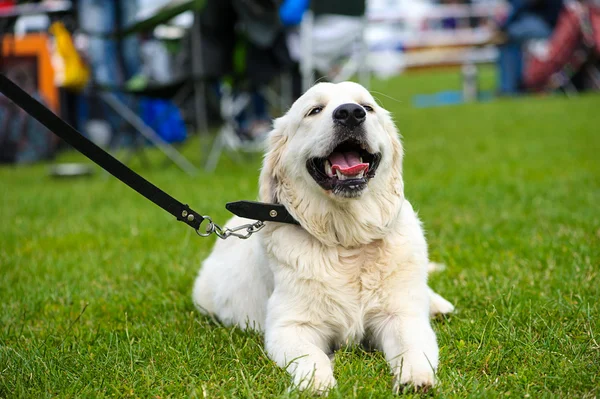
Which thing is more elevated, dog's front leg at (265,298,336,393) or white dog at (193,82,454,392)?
white dog at (193,82,454,392)

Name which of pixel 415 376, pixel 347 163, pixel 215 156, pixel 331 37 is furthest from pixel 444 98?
pixel 415 376

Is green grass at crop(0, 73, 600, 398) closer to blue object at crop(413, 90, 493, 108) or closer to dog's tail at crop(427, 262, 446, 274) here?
dog's tail at crop(427, 262, 446, 274)

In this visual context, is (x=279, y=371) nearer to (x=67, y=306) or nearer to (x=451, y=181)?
(x=67, y=306)

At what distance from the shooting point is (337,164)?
2.67 metres

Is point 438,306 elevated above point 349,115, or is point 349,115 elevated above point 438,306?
point 349,115

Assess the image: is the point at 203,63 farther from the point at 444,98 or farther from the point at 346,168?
the point at 444,98

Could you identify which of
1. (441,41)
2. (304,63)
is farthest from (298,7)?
A: (441,41)

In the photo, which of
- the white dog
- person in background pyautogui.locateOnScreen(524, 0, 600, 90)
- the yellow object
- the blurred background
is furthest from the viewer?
person in background pyautogui.locateOnScreen(524, 0, 600, 90)

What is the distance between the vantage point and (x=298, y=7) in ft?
24.9

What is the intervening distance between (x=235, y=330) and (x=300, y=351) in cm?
65

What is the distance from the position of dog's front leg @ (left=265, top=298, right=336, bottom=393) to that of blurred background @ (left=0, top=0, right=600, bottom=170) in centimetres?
139

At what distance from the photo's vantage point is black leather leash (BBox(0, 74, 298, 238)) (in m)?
2.33

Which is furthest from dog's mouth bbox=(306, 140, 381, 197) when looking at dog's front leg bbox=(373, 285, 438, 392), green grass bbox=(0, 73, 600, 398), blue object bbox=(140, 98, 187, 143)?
blue object bbox=(140, 98, 187, 143)

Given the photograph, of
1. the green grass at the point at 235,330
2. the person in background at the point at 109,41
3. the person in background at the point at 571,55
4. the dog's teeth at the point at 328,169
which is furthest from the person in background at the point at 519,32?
the dog's teeth at the point at 328,169
